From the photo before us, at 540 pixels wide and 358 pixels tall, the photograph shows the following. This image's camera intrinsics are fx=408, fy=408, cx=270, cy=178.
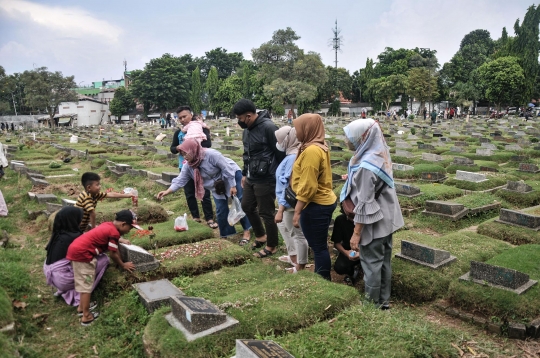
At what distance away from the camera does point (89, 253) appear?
12.9 feet

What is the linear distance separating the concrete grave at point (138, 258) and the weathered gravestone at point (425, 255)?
2767mm

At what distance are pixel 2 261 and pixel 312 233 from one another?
12.7 feet

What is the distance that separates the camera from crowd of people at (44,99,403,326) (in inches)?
140

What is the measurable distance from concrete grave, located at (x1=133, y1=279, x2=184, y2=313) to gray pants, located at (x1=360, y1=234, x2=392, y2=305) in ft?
5.66

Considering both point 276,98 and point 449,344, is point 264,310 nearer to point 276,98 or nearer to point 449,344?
point 449,344

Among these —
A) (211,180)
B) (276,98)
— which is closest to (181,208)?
(211,180)

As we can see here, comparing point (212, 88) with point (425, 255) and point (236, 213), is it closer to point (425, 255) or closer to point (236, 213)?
point (236, 213)

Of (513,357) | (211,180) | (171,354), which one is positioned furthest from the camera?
(211,180)

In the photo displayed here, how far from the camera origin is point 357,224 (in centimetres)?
356

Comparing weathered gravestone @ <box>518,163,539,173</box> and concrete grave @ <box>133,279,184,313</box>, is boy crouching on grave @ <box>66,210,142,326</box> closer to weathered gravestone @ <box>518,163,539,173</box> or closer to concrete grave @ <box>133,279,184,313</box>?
concrete grave @ <box>133,279,184,313</box>

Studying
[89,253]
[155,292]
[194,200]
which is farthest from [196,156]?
[155,292]

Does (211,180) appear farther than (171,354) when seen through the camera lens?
Yes

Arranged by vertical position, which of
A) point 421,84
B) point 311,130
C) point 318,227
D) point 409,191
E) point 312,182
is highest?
point 421,84

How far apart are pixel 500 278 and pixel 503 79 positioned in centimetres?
3947
